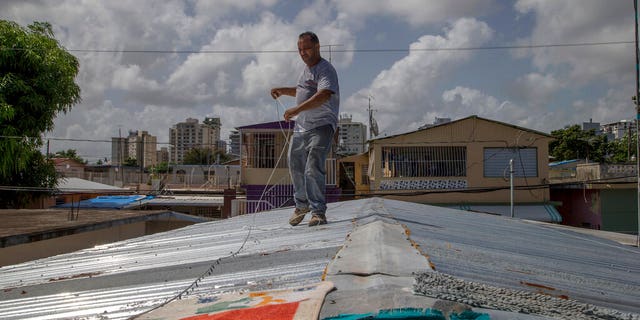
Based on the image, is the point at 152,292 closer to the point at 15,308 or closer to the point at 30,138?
the point at 15,308

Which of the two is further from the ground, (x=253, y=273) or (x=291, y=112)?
(x=291, y=112)

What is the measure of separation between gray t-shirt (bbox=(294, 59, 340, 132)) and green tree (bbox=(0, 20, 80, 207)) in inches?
538

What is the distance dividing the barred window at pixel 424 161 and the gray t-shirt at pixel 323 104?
18202 mm

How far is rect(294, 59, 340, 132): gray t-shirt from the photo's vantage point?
3.82 m

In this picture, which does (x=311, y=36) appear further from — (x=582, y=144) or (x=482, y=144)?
(x=582, y=144)

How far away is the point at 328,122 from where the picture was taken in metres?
3.86

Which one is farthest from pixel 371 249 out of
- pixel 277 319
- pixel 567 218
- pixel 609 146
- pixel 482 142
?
pixel 609 146

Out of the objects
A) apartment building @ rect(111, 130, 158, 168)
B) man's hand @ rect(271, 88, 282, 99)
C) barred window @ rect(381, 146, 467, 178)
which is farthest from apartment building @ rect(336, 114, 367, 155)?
man's hand @ rect(271, 88, 282, 99)

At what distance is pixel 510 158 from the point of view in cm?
2141

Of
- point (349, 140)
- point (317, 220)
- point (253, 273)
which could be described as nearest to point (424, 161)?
point (317, 220)

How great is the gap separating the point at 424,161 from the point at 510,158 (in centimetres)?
371

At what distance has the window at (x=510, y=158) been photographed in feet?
70.1

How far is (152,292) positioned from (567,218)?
25.8 m

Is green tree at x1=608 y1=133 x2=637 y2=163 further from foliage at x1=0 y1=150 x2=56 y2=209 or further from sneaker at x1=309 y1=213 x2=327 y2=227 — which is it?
sneaker at x1=309 y1=213 x2=327 y2=227
